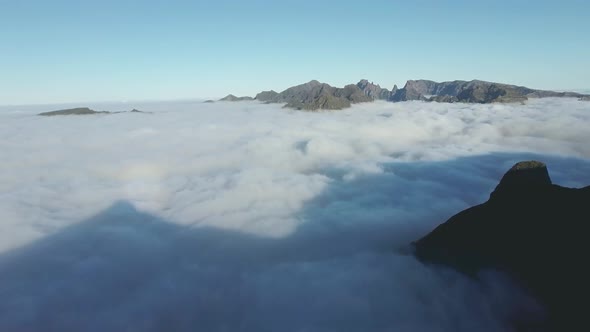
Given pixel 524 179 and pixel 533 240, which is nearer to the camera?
pixel 533 240

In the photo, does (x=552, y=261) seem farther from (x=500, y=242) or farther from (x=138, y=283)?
(x=138, y=283)

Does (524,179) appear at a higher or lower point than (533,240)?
higher

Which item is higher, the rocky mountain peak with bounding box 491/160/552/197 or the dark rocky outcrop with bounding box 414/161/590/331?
the rocky mountain peak with bounding box 491/160/552/197

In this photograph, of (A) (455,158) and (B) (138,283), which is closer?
(B) (138,283)

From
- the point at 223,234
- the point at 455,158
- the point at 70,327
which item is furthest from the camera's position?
the point at 455,158

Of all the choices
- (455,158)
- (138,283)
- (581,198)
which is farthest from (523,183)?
(455,158)

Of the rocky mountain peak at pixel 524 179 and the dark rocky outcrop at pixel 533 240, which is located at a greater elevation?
the rocky mountain peak at pixel 524 179

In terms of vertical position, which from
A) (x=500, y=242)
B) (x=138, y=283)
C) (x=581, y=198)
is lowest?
(x=138, y=283)

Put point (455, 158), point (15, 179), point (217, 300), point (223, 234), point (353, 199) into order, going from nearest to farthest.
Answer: point (217, 300), point (223, 234), point (353, 199), point (15, 179), point (455, 158)
